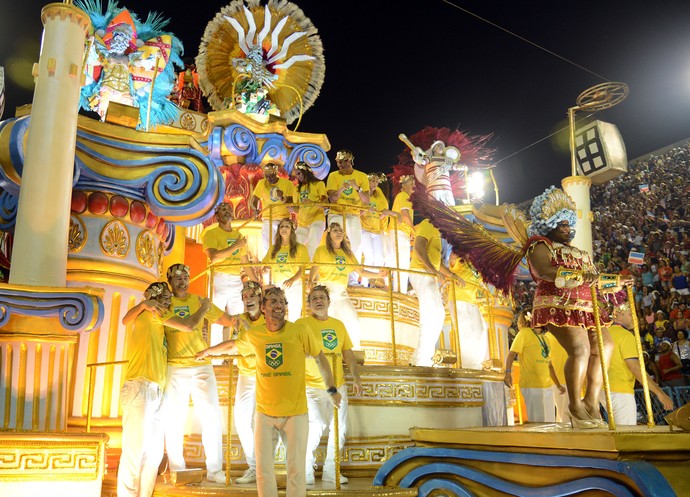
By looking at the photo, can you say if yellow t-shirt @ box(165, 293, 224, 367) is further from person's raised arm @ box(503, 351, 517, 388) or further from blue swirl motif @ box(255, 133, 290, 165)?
blue swirl motif @ box(255, 133, 290, 165)

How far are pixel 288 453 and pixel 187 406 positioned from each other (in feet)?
4.57

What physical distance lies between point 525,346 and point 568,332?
8.43 feet

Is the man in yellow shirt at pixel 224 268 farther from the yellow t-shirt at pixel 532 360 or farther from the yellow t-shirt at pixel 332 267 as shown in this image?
the yellow t-shirt at pixel 532 360

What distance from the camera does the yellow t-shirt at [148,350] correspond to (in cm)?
510

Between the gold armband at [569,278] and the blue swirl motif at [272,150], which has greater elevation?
the blue swirl motif at [272,150]

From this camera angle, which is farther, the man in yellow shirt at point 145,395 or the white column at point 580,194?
the white column at point 580,194

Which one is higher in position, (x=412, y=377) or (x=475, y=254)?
(x=475, y=254)

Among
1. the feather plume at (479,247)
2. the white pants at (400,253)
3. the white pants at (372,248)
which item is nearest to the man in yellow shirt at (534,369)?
the feather plume at (479,247)

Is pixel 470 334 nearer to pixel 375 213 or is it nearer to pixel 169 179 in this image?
pixel 375 213

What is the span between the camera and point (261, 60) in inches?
474

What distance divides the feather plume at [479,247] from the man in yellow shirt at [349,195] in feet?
11.5

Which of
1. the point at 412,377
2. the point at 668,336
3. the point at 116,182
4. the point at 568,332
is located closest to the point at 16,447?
the point at 116,182

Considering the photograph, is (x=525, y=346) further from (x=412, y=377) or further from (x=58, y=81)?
(x=58, y=81)

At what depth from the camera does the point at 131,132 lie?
7.43 m
